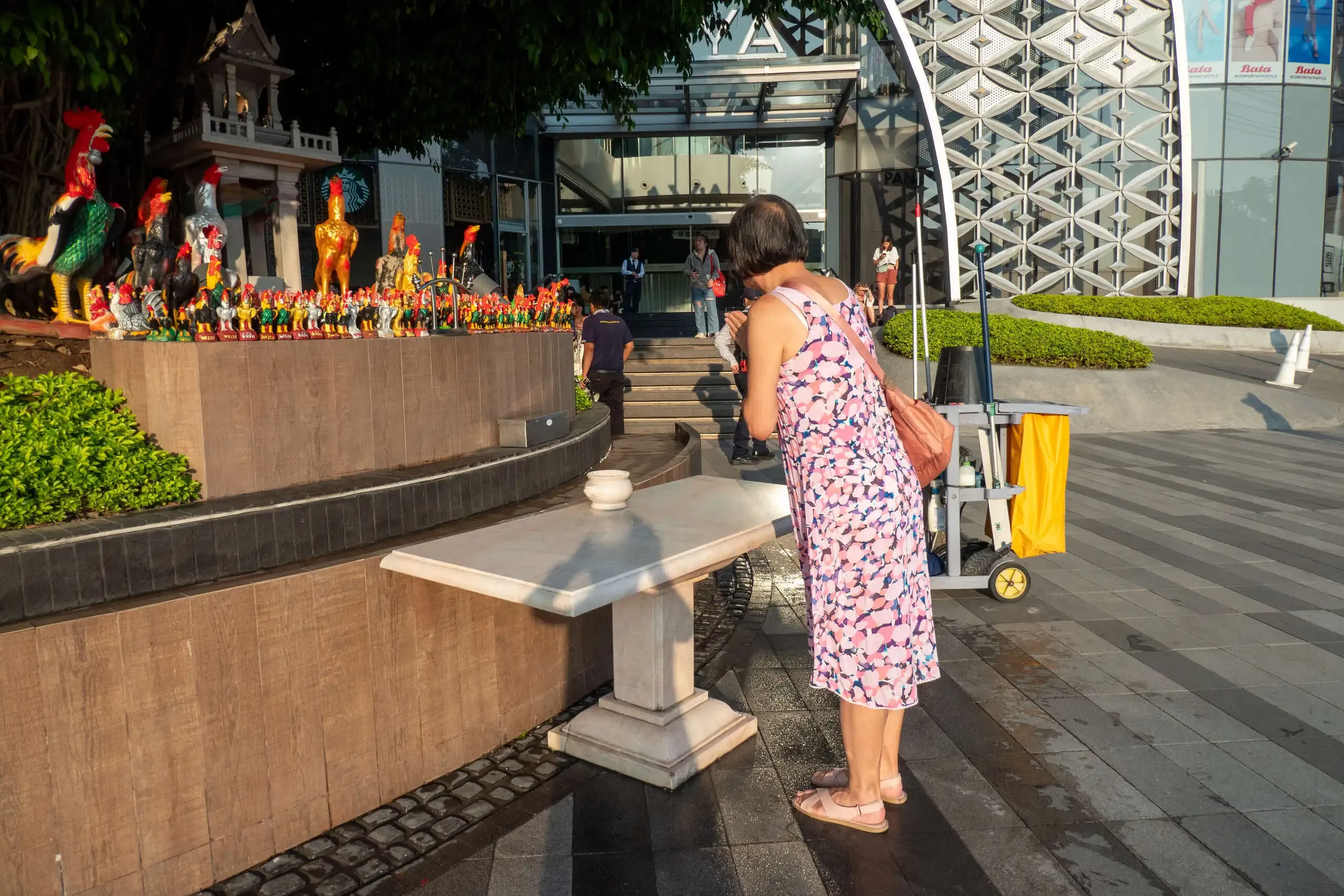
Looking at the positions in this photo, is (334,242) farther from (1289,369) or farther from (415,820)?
(1289,369)

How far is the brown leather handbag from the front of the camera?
3.31m

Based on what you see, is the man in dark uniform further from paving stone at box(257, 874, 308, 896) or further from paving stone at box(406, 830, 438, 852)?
paving stone at box(257, 874, 308, 896)

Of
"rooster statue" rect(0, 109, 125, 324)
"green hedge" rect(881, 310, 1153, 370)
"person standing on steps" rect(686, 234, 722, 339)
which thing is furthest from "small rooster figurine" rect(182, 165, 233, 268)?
"person standing on steps" rect(686, 234, 722, 339)

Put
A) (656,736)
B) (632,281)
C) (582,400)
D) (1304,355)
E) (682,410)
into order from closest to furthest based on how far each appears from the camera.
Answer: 1. (656,736)
2. (582,400)
3. (682,410)
4. (1304,355)
5. (632,281)

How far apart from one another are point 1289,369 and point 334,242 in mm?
14947

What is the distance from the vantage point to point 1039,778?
381cm

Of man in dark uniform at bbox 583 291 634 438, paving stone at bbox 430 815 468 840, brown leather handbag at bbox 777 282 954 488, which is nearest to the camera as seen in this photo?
brown leather handbag at bbox 777 282 954 488

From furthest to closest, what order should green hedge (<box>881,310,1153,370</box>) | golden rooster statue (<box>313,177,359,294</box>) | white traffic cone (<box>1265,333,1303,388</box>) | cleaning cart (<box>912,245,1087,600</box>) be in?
white traffic cone (<box>1265,333,1303,388</box>)
green hedge (<box>881,310,1153,370</box>)
golden rooster statue (<box>313,177,359,294</box>)
cleaning cart (<box>912,245,1087,600</box>)

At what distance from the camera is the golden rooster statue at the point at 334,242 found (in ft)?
22.2

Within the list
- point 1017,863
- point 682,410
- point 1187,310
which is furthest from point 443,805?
point 1187,310

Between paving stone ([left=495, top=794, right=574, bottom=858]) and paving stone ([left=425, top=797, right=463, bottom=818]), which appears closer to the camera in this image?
paving stone ([left=495, top=794, right=574, bottom=858])

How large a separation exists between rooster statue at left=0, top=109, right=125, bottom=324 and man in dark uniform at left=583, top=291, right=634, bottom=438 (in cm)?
610

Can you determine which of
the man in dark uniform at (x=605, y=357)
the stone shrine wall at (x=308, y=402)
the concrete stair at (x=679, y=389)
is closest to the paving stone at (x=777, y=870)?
the stone shrine wall at (x=308, y=402)

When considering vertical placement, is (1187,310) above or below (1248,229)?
below
